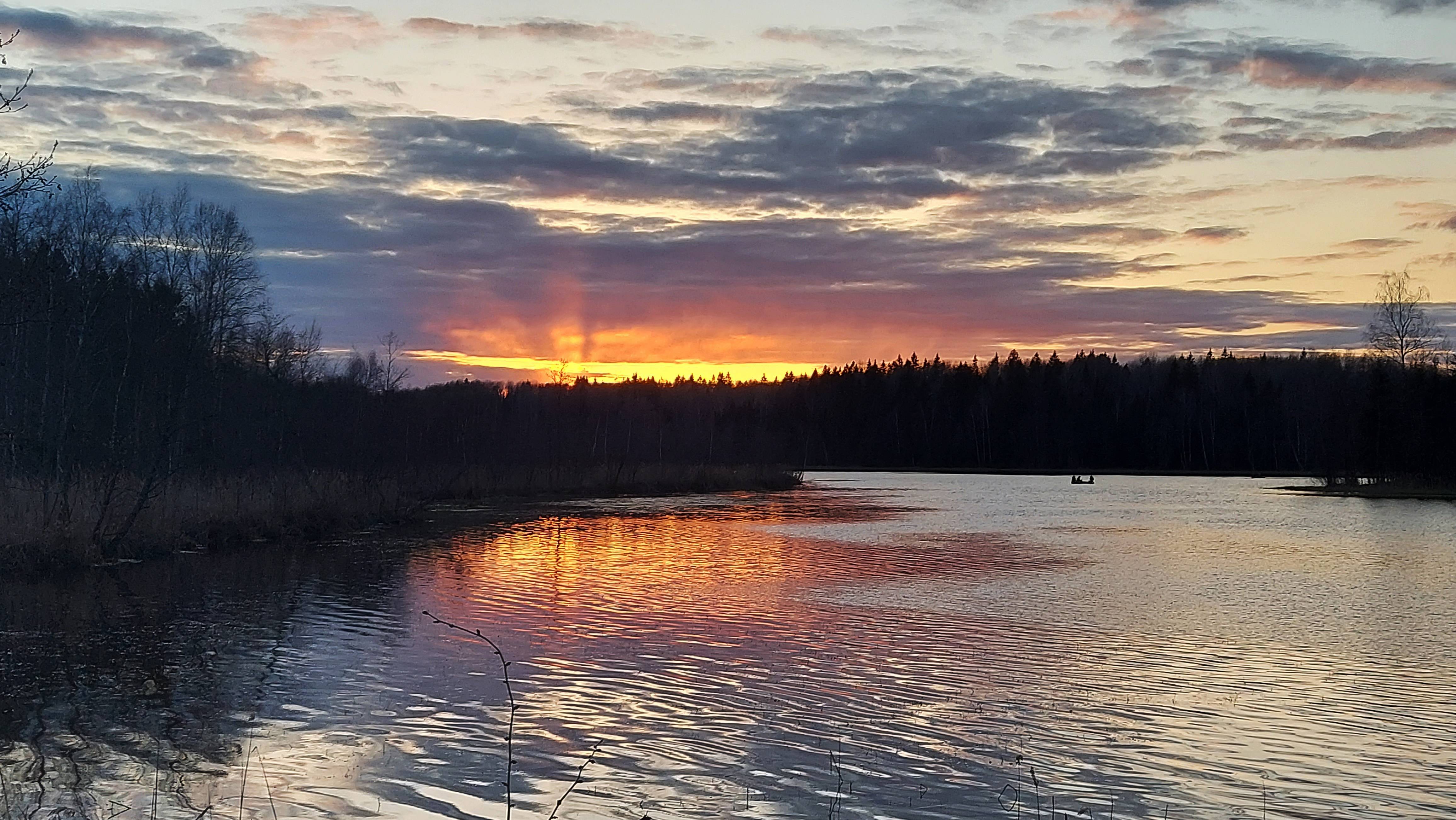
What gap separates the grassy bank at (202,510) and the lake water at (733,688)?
948 mm

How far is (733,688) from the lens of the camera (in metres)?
11.9

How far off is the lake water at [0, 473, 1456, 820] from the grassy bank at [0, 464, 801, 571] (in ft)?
3.11

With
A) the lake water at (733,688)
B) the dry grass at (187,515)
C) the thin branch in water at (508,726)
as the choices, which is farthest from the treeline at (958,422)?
the thin branch in water at (508,726)

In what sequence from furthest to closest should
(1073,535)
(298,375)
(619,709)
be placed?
(298,375), (1073,535), (619,709)

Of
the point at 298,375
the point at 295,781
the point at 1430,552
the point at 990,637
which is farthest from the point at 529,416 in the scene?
the point at 295,781

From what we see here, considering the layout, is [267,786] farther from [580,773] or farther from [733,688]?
[733,688]

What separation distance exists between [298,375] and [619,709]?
5856 cm

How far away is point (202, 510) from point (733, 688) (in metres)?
20.3

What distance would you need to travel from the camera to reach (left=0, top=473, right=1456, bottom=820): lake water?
26.8ft

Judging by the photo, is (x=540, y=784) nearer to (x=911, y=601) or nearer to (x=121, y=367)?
(x=911, y=601)

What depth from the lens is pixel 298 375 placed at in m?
64.6

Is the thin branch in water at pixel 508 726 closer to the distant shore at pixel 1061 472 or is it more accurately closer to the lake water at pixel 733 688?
the lake water at pixel 733 688

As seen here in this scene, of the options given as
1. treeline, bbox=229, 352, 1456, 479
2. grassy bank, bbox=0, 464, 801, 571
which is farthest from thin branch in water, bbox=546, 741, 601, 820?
treeline, bbox=229, 352, 1456, 479

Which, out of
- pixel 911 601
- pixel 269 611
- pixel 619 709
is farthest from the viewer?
pixel 911 601
